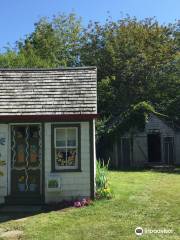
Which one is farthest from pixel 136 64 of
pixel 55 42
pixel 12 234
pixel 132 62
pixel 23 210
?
pixel 12 234

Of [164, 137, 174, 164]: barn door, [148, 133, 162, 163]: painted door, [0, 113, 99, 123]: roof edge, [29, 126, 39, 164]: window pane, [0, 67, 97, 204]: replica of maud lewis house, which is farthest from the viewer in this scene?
[148, 133, 162, 163]: painted door

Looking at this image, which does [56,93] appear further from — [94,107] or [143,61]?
[143,61]

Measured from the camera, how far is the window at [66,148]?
14.8 meters

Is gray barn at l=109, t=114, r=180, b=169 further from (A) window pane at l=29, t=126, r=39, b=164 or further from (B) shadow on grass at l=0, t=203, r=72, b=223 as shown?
(B) shadow on grass at l=0, t=203, r=72, b=223

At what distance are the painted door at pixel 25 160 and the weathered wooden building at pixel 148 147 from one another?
16387 mm

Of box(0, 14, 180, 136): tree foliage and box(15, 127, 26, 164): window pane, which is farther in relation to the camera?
box(0, 14, 180, 136): tree foliage

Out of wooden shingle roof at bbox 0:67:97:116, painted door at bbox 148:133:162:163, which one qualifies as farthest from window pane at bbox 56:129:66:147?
painted door at bbox 148:133:162:163

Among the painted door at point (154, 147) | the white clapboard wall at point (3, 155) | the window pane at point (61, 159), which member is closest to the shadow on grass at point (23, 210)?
the white clapboard wall at point (3, 155)

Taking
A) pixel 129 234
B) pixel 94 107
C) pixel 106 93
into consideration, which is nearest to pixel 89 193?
pixel 94 107

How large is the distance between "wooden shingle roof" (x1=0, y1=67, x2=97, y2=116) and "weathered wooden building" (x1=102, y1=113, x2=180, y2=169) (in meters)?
15.2

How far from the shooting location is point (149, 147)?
106 ft

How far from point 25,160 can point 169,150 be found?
1868cm

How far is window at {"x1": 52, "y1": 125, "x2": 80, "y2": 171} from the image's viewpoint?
48.5ft

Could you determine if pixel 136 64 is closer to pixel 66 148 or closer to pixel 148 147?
pixel 148 147
